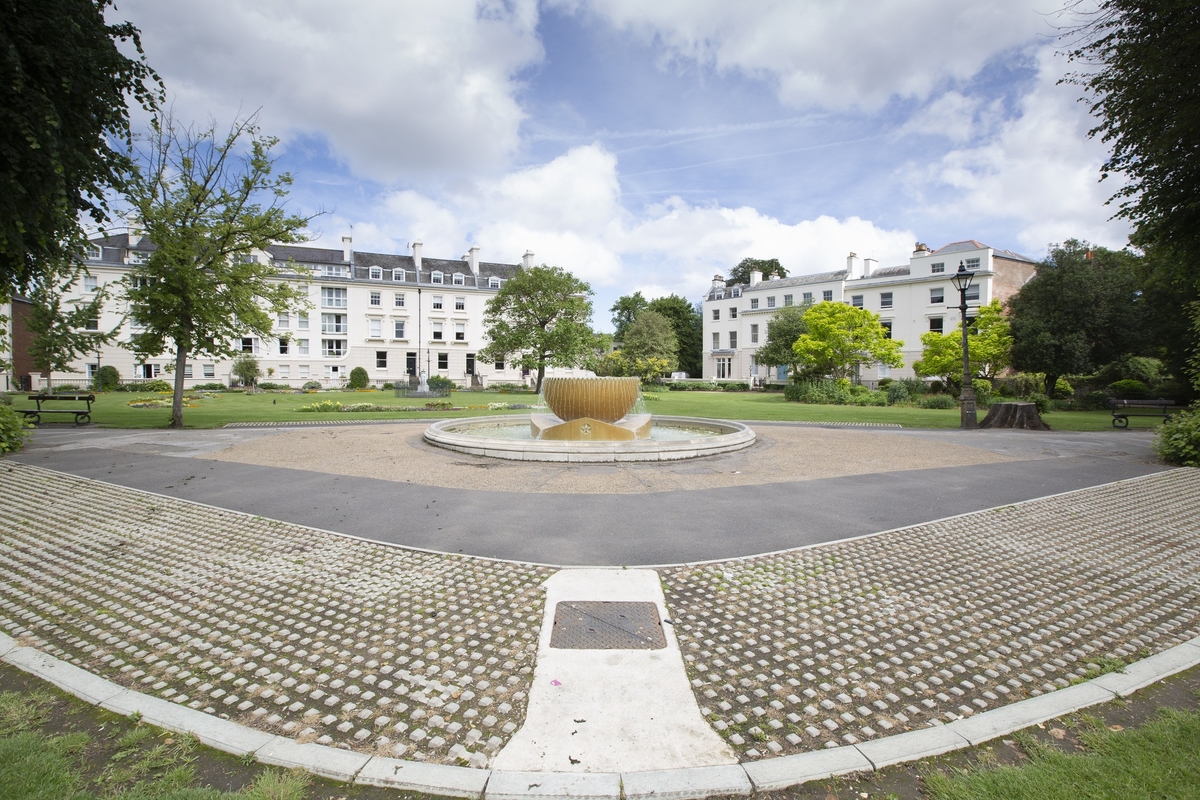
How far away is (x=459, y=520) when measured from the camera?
7.27 m

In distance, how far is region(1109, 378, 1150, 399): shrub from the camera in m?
32.2

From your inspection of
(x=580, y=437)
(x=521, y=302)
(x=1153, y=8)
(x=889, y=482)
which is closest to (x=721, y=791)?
(x=889, y=482)

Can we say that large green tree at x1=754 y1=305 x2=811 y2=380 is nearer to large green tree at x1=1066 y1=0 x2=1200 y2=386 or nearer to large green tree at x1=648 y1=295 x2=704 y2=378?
large green tree at x1=648 y1=295 x2=704 y2=378

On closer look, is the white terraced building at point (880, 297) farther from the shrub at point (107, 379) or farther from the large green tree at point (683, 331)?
the shrub at point (107, 379)

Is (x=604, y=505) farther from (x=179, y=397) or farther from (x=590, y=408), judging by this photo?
(x=179, y=397)

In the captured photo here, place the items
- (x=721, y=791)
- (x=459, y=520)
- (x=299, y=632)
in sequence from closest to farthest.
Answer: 1. (x=721, y=791)
2. (x=299, y=632)
3. (x=459, y=520)

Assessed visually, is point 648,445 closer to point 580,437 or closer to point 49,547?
point 580,437

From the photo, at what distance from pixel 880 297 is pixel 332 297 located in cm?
5421

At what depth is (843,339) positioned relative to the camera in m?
35.7

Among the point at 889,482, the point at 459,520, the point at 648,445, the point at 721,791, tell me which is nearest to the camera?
the point at 721,791

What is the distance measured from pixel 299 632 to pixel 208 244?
2010 cm

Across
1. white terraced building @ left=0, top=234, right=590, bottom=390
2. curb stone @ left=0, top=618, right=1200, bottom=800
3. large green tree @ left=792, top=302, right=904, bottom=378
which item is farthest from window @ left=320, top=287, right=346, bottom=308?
curb stone @ left=0, top=618, right=1200, bottom=800

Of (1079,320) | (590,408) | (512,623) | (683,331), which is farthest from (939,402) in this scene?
(683,331)

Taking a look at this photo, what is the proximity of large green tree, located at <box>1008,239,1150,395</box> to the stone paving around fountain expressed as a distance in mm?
33102
